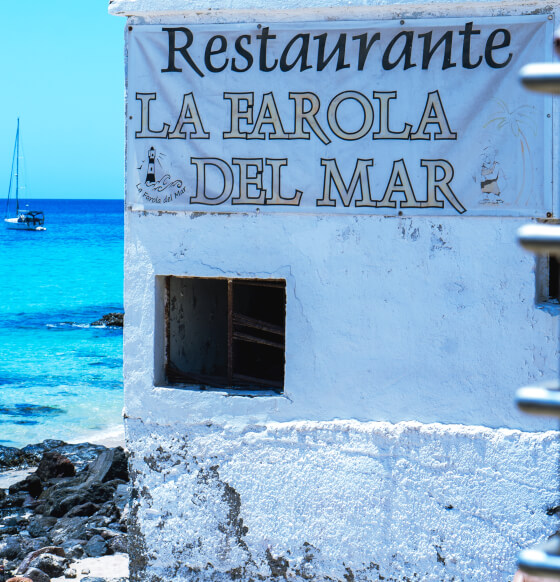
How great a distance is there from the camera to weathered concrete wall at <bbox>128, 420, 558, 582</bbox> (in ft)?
16.8

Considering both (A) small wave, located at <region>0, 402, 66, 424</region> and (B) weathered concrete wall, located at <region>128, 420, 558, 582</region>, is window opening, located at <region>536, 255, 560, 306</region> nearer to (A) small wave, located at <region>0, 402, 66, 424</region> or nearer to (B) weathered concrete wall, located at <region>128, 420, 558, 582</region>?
(B) weathered concrete wall, located at <region>128, 420, 558, 582</region>

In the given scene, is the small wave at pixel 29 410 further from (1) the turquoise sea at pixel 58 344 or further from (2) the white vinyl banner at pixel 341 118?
(2) the white vinyl banner at pixel 341 118

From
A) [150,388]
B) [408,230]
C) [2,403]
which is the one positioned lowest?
[2,403]

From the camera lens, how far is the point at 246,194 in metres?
5.44

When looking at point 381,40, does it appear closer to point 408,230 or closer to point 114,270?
point 408,230

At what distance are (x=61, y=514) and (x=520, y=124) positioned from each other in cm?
833

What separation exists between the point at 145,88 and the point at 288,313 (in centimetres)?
182

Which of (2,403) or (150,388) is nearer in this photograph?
(150,388)

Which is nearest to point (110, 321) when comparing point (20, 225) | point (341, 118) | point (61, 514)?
point (61, 514)

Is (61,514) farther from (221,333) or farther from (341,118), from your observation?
(341,118)

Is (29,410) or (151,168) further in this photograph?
(29,410)

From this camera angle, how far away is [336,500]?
5.32m

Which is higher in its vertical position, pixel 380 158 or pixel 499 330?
pixel 380 158

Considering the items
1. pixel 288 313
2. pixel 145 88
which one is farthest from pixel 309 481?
pixel 145 88
